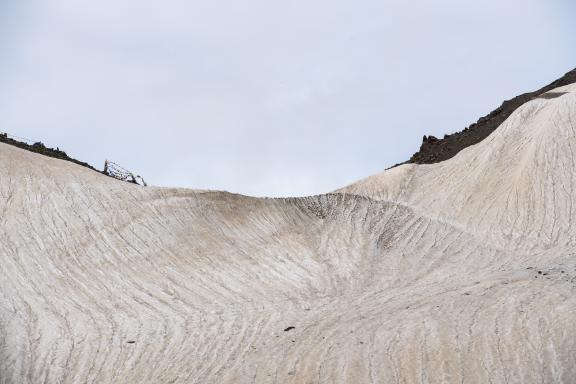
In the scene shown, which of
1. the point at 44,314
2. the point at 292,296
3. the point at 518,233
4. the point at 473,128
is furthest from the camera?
the point at 473,128

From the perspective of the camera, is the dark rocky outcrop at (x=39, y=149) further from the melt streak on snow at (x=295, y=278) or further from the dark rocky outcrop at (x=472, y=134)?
the dark rocky outcrop at (x=472, y=134)

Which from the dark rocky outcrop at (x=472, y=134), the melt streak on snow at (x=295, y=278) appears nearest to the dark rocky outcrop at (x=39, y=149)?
the melt streak on snow at (x=295, y=278)

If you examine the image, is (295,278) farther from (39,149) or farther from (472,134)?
(472,134)

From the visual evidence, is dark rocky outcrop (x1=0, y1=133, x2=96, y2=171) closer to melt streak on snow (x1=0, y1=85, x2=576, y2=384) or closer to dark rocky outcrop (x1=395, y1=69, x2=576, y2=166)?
melt streak on snow (x1=0, y1=85, x2=576, y2=384)

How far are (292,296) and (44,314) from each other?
557 cm

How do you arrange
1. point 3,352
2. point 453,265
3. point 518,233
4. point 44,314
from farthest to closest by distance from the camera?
point 518,233 → point 453,265 → point 44,314 → point 3,352

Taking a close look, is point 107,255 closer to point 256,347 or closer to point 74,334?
point 74,334

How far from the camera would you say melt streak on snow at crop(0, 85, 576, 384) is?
50.6ft

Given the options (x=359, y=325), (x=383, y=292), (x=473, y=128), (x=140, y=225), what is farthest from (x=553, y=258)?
(x=473, y=128)

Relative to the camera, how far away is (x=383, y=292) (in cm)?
1941

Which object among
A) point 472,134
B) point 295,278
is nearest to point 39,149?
point 295,278

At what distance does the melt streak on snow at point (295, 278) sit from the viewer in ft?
50.6

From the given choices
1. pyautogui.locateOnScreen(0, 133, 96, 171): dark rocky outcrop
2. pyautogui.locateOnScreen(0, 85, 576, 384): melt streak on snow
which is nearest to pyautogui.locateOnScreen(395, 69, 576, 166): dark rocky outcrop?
pyautogui.locateOnScreen(0, 85, 576, 384): melt streak on snow

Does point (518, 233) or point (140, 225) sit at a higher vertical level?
point (140, 225)
